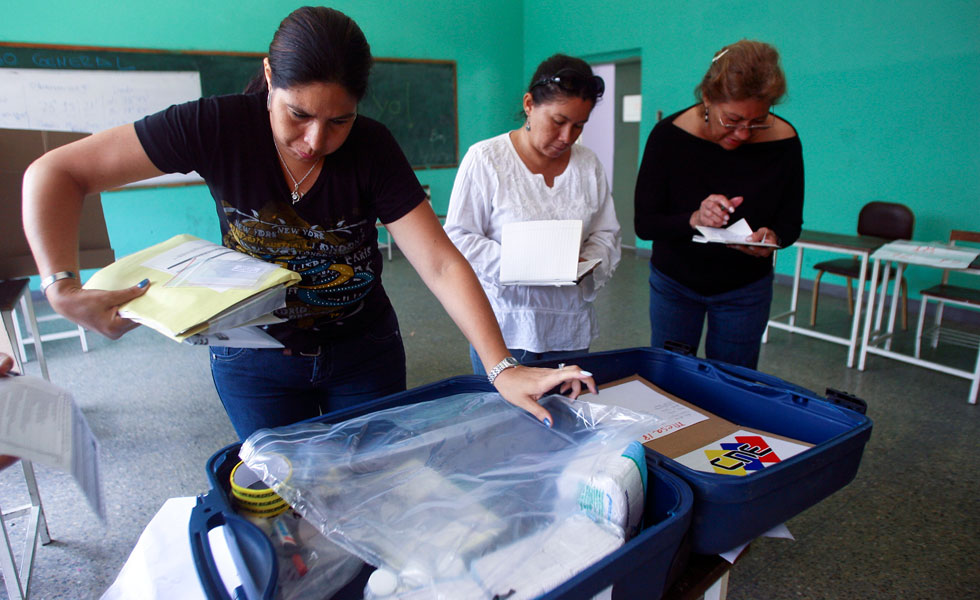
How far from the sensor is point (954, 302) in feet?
9.88

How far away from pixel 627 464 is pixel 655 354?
45 cm

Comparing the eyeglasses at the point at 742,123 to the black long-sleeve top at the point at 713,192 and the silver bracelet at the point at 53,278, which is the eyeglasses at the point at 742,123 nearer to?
the black long-sleeve top at the point at 713,192

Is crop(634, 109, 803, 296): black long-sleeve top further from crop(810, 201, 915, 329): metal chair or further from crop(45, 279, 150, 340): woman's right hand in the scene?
crop(810, 201, 915, 329): metal chair

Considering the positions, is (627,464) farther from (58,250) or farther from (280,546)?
(58,250)

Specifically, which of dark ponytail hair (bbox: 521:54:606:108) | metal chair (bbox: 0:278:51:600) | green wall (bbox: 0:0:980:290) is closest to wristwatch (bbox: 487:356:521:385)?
dark ponytail hair (bbox: 521:54:606:108)

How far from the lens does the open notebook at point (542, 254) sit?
124 centimetres

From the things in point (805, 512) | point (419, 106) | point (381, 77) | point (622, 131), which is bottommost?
point (805, 512)

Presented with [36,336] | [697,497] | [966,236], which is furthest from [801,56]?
[36,336]

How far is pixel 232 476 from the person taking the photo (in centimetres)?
63

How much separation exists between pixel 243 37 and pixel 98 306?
4.77 metres

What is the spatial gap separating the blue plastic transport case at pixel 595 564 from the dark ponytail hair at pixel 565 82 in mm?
912

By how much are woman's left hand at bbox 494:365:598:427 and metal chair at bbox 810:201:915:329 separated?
9.97ft

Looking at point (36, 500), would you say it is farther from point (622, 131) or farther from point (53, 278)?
point (622, 131)

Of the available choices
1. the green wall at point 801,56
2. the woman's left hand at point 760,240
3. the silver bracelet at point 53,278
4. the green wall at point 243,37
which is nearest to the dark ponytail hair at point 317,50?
the silver bracelet at point 53,278
